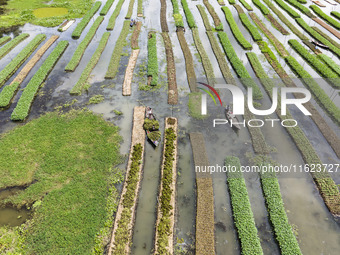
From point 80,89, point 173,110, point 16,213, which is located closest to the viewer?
point 16,213

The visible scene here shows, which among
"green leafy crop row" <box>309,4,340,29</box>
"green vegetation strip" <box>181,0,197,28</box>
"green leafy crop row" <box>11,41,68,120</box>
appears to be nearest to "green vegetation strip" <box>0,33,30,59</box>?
"green leafy crop row" <box>11,41,68,120</box>

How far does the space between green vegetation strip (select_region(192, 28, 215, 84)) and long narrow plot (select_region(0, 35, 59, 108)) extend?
25819 mm

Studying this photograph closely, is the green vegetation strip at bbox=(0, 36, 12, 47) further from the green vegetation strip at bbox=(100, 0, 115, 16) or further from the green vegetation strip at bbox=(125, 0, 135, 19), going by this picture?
the green vegetation strip at bbox=(125, 0, 135, 19)

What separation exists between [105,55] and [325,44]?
3743 cm

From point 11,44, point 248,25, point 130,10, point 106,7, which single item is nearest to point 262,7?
point 248,25

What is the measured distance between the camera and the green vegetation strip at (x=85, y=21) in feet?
139

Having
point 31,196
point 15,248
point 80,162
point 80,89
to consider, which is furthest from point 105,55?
point 15,248

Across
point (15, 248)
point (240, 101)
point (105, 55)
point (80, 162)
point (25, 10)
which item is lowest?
point (15, 248)

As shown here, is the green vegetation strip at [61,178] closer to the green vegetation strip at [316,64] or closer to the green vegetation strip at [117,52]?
the green vegetation strip at [117,52]

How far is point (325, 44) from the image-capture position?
1515 inches

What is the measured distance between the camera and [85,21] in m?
46.6

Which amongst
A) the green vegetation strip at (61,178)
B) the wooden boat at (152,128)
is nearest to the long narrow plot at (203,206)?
the wooden boat at (152,128)

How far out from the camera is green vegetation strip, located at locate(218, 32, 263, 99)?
29.5 metres

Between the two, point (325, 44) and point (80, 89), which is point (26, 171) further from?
point (325, 44)
